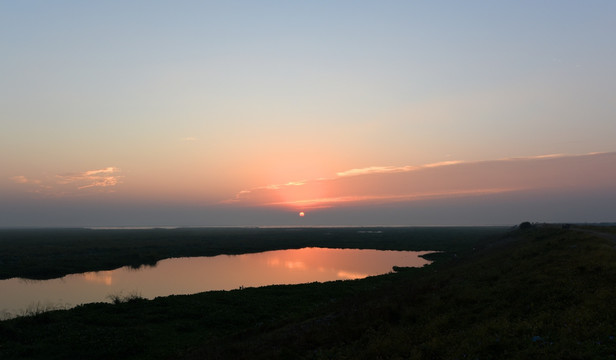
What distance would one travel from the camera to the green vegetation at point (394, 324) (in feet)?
40.7

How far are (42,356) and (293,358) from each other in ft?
46.6

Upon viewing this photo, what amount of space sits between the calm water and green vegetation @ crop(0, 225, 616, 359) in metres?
10.1

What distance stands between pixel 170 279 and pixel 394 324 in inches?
1573

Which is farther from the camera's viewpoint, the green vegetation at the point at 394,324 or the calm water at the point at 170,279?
the calm water at the point at 170,279

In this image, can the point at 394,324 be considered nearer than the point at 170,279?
Yes

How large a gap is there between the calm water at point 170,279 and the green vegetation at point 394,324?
10.1 m

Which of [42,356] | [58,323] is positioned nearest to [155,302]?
[58,323]

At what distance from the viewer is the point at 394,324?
59.1 ft

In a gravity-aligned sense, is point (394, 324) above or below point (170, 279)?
above

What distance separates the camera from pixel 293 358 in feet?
52.4

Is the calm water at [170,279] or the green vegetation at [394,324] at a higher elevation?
the green vegetation at [394,324]

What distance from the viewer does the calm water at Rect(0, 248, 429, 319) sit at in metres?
36.9

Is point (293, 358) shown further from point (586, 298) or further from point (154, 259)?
point (154, 259)

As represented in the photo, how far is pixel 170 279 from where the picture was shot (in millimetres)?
49750
